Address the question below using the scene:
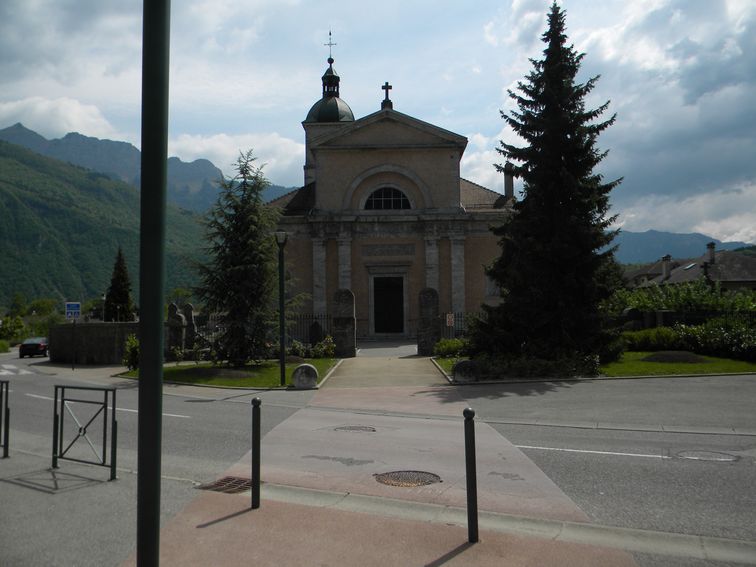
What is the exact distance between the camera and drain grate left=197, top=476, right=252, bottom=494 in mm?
6898

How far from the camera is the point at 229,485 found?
7.11 meters

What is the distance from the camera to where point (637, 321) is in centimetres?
2573

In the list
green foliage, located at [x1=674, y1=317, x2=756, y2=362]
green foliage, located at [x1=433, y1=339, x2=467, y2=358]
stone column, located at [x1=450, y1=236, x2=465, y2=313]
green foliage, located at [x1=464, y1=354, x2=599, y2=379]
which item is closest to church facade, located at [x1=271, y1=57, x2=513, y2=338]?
stone column, located at [x1=450, y1=236, x2=465, y2=313]

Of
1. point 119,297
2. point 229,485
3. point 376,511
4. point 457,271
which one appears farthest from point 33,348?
point 376,511

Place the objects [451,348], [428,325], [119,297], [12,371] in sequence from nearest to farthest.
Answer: [451,348], [428,325], [12,371], [119,297]

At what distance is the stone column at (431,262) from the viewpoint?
118 feet

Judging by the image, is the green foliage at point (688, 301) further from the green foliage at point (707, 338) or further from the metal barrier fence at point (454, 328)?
the metal barrier fence at point (454, 328)

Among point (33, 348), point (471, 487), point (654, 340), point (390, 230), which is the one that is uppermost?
point (390, 230)

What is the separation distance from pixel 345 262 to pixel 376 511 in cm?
Result: 3022

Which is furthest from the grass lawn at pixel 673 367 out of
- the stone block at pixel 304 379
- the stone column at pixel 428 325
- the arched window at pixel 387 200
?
the arched window at pixel 387 200

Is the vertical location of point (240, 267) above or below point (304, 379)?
above

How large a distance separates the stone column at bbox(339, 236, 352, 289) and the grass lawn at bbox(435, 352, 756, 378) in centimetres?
1644

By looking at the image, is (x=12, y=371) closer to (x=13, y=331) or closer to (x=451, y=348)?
(x=451, y=348)

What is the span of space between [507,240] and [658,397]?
9.00m
